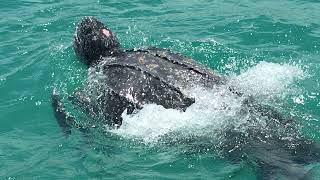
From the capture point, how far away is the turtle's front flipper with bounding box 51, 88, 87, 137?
28.2ft

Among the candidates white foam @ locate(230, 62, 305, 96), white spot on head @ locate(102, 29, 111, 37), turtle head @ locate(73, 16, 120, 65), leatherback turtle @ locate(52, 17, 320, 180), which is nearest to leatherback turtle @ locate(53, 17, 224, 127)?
leatherback turtle @ locate(52, 17, 320, 180)

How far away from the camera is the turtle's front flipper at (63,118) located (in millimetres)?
8586

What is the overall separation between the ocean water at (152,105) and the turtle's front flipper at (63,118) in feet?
0.50

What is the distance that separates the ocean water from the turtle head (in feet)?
2.30

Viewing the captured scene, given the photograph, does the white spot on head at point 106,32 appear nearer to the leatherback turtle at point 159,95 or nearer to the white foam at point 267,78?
the leatherback turtle at point 159,95

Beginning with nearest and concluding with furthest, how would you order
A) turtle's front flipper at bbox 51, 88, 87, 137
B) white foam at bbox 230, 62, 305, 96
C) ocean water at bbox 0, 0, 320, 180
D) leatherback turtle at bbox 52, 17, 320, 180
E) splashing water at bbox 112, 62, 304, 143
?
1. leatherback turtle at bbox 52, 17, 320, 180
2. ocean water at bbox 0, 0, 320, 180
3. splashing water at bbox 112, 62, 304, 143
4. turtle's front flipper at bbox 51, 88, 87, 137
5. white foam at bbox 230, 62, 305, 96

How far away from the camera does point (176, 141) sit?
25.1 ft

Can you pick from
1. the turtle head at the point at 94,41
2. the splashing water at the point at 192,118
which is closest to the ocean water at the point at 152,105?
the splashing water at the point at 192,118

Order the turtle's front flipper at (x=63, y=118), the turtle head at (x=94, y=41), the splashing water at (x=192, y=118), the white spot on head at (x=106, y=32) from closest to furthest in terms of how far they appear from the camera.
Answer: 1. the splashing water at (x=192, y=118)
2. the turtle's front flipper at (x=63, y=118)
3. the turtle head at (x=94, y=41)
4. the white spot on head at (x=106, y=32)

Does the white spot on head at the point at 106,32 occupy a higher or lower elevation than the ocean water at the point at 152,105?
higher

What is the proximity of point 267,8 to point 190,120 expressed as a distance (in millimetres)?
8048

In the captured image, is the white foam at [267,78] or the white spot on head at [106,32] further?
the white spot on head at [106,32]

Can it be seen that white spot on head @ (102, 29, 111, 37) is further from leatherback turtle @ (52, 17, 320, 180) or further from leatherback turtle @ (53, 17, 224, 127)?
leatherback turtle @ (53, 17, 224, 127)

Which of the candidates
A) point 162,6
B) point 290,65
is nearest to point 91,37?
point 290,65
